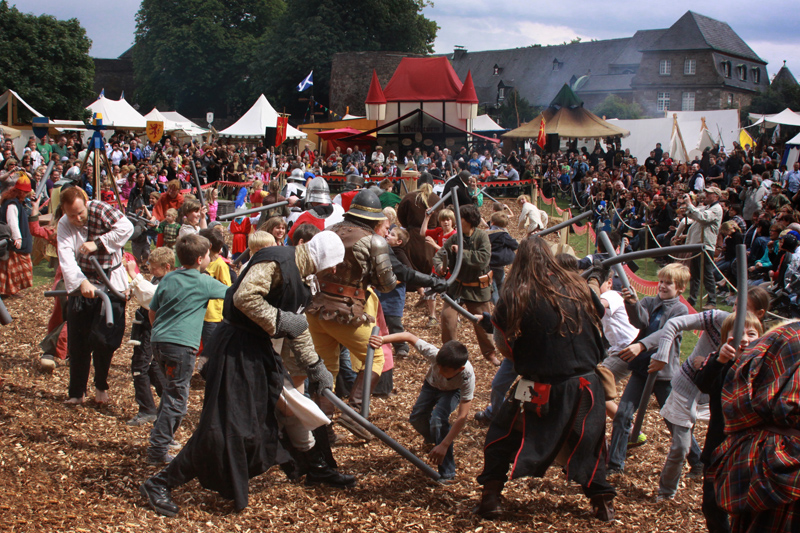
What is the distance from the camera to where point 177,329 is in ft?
14.6

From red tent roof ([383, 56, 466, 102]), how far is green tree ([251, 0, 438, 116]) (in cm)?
1861

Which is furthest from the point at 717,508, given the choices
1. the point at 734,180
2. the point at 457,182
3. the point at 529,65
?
the point at 529,65

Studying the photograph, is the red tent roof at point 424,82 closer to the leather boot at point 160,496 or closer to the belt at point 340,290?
the belt at point 340,290

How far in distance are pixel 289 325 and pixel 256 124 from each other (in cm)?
2868

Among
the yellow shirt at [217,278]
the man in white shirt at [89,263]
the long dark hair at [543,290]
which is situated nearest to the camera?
the long dark hair at [543,290]

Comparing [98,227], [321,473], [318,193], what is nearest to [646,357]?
[321,473]

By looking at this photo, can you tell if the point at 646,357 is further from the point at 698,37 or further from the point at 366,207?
the point at 698,37

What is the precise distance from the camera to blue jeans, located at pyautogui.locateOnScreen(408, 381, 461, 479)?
446 centimetres

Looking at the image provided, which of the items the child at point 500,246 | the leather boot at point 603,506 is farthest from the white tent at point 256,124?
the leather boot at point 603,506

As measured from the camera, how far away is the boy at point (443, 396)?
4215mm

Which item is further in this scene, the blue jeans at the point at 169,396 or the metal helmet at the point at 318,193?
the metal helmet at the point at 318,193

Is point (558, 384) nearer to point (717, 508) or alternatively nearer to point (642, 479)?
point (717, 508)

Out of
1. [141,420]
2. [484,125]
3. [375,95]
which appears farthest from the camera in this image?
[484,125]

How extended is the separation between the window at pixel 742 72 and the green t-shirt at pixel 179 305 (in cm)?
6984
